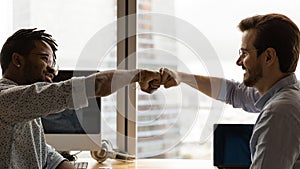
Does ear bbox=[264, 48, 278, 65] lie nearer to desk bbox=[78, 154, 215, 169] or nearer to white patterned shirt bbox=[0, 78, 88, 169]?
white patterned shirt bbox=[0, 78, 88, 169]

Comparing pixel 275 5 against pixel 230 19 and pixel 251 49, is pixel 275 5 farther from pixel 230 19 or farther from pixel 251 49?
pixel 251 49

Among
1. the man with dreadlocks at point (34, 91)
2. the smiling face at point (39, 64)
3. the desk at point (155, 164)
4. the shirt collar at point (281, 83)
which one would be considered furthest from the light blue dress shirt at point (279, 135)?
the desk at point (155, 164)

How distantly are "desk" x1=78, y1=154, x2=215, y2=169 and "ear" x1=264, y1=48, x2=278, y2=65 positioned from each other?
1.00 metres

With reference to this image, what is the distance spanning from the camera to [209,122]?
260 centimetres

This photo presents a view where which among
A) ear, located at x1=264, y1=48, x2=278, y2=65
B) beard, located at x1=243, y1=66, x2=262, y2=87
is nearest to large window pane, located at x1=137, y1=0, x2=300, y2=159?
beard, located at x1=243, y1=66, x2=262, y2=87

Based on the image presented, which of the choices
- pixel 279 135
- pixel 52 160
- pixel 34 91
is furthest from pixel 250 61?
pixel 52 160

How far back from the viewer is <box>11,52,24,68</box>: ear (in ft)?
5.74

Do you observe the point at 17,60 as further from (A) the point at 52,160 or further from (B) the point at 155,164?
(B) the point at 155,164

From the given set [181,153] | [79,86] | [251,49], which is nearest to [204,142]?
[181,153]

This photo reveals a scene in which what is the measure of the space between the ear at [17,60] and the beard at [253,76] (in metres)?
0.81

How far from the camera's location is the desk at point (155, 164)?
8.45 ft

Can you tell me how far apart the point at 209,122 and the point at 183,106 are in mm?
357

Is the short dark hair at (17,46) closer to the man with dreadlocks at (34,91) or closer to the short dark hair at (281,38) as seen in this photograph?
the man with dreadlocks at (34,91)

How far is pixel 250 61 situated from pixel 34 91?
2.51ft
